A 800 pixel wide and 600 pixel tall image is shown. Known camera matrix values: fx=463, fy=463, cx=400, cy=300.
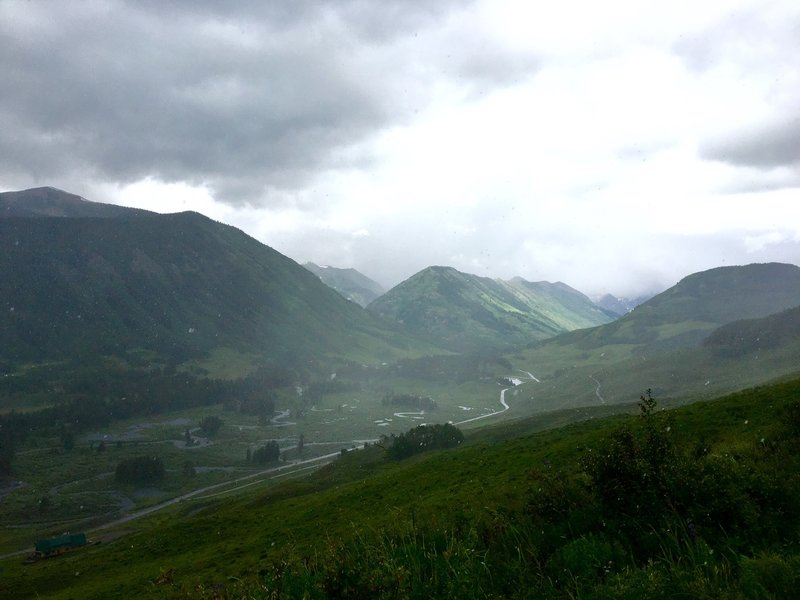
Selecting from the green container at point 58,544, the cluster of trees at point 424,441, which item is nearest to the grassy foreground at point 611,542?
the cluster of trees at point 424,441

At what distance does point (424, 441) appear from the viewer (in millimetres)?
120938

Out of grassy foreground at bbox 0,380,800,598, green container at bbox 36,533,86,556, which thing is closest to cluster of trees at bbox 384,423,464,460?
green container at bbox 36,533,86,556

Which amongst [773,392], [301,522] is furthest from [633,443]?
[301,522]

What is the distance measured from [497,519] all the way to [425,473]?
165 feet

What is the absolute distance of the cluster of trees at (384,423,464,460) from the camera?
118m

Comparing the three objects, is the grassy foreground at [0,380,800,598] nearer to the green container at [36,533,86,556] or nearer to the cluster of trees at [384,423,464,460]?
the cluster of trees at [384,423,464,460]

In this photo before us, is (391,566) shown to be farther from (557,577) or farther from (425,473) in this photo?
(425,473)

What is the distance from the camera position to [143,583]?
48438 mm

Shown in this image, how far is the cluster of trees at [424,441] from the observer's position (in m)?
118

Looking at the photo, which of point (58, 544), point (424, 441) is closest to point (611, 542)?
point (424, 441)

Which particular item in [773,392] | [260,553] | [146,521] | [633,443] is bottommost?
[146,521]

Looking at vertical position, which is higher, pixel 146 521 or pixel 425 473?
pixel 425 473

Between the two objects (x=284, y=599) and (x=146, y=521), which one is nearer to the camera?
(x=284, y=599)

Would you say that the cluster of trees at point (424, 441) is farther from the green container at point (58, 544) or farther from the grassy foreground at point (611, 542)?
the grassy foreground at point (611, 542)
